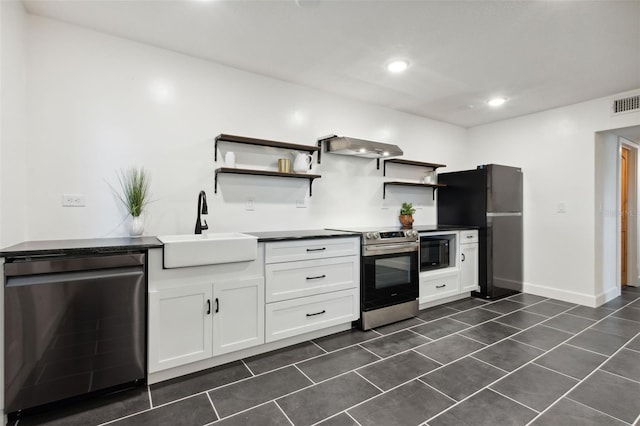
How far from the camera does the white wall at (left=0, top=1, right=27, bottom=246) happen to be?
72.9 inches

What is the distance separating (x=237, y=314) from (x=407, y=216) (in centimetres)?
257

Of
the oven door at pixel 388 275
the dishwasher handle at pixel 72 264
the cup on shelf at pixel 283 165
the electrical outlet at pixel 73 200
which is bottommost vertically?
the oven door at pixel 388 275

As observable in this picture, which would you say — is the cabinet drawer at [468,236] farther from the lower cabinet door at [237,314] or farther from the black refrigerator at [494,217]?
the lower cabinet door at [237,314]

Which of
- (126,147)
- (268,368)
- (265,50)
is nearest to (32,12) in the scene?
(126,147)

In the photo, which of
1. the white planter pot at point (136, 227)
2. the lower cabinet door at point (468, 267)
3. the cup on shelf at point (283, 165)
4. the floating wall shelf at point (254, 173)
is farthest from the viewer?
the lower cabinet door at point (468, 267)

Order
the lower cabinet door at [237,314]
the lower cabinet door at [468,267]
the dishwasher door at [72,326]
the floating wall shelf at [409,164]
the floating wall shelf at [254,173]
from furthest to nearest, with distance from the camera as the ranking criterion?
the floating wall shelf at [409,164] < the lower cabinet door at [468,267] < the floating wall shelf at [254,173] < the lower cabinet door at [237,314] < the dishwasher door at [72,326]

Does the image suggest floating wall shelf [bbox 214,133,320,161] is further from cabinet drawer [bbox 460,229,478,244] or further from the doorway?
the doorway

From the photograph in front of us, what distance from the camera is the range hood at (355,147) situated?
333 cm

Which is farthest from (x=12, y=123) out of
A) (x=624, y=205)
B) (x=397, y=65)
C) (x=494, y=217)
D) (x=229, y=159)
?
(x=624, y=205)

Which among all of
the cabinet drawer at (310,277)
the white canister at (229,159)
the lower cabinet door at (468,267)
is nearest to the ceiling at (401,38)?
the white canister at (229,159)

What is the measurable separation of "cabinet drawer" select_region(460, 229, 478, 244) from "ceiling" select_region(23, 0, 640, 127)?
67.0 inches

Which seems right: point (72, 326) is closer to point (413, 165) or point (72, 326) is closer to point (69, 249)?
point (69, 249)

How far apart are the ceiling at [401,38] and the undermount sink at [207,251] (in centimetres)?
158

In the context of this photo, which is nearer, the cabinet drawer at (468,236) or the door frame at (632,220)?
the cabinet drawer at (468,236)
